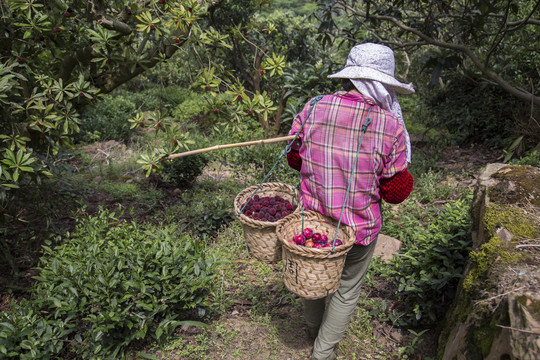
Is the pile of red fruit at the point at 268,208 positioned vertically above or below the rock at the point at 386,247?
above

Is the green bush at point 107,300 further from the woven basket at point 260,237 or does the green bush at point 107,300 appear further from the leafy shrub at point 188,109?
the leafy shrub at point 188,109

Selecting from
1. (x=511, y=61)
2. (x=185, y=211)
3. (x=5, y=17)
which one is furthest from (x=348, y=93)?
(x=511, y=61)

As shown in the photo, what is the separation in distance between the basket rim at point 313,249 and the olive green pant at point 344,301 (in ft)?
0.76

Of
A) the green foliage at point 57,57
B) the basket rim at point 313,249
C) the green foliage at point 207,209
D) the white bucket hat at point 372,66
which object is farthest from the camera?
the green foliage at point 207,209

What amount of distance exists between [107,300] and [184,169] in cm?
303

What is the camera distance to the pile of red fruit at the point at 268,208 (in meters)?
2.26

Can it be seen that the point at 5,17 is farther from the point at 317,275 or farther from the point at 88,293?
the point at 317,275

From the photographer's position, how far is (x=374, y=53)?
198cm

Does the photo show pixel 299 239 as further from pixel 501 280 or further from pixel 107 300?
pixel 107 300

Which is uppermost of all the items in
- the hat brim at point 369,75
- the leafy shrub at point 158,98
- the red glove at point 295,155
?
the hat brim at point 369,75

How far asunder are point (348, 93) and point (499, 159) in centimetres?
509

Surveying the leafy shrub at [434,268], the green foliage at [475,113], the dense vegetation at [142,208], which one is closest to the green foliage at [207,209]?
the dense vegetation at [142,208]

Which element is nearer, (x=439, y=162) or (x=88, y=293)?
(x=88, y=293)

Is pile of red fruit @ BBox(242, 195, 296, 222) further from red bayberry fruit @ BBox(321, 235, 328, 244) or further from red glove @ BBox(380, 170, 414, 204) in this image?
red glove @ BBox(380, 170, 414, 204)
